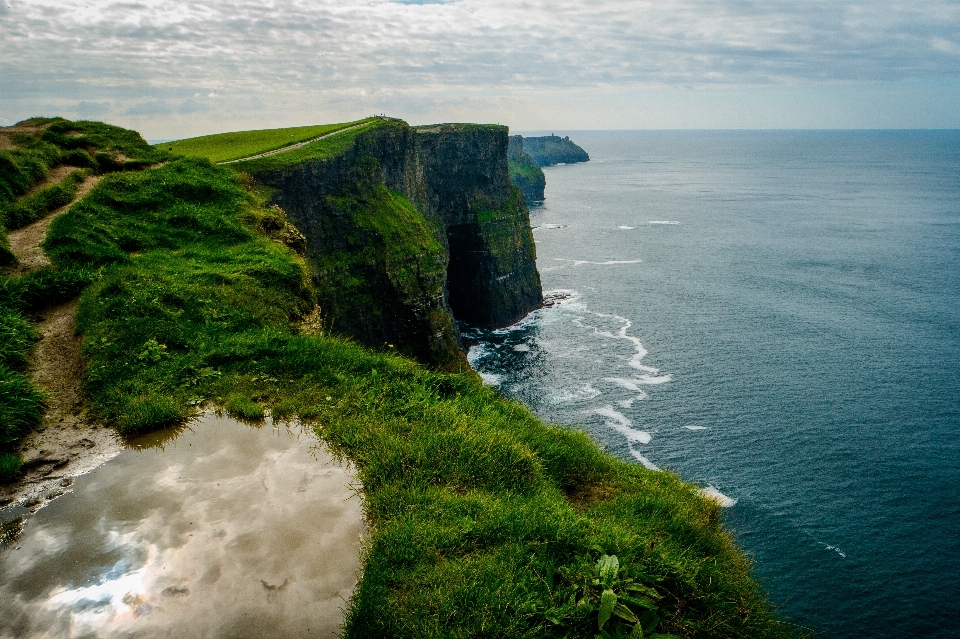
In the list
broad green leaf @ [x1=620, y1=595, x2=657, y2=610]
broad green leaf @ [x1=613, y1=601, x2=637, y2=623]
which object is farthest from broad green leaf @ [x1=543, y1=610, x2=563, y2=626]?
broad green leaf @ [x1=620, y1=595, x2=657, y2=610]

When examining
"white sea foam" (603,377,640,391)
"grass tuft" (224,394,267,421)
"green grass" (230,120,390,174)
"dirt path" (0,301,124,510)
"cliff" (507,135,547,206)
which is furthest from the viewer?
"cliff" (507,135,547,206)

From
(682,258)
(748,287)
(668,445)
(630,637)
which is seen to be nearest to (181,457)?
(630,637)

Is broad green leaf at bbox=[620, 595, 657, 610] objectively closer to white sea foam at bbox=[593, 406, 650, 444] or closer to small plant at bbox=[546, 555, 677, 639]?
small plant at bbox=[546, 555, 677, 639]

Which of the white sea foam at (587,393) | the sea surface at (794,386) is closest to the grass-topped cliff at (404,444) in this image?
the sea surface at (794,386)

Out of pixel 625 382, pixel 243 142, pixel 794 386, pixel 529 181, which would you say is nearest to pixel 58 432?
pixel 243 142

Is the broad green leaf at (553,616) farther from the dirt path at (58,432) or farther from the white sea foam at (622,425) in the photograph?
the white sea foam at (622,425)

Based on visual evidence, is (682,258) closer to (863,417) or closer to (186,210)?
(863,417)
